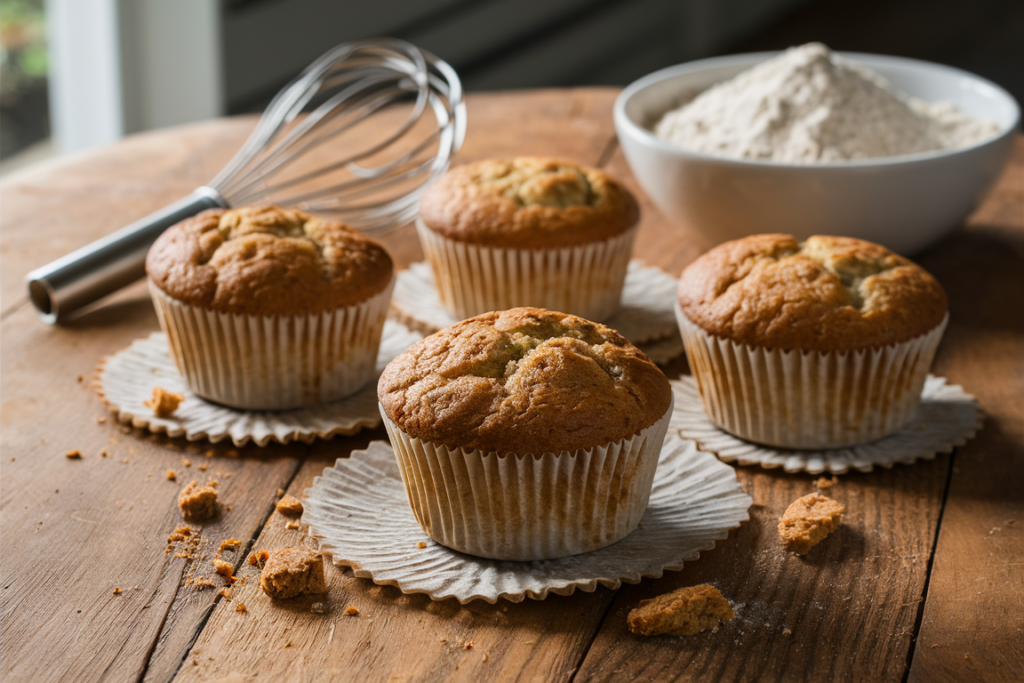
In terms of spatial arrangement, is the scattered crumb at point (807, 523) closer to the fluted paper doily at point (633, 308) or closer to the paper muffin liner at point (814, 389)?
the paper muffin liner at point (814, 389)

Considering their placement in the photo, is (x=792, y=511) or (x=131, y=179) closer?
(x=792, y=511)

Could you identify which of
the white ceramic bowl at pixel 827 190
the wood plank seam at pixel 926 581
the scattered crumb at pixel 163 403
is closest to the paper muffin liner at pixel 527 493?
the wood plank seam at pixel 926 581

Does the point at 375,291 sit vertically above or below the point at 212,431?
above

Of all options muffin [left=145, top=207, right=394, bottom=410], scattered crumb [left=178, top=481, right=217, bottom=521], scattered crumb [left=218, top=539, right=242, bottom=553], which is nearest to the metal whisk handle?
muffin [left=145, top=207, right=394, bottom=410]

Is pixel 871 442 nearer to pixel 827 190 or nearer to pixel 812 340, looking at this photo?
pixel 812 340

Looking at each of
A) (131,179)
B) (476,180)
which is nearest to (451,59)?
(131,179)

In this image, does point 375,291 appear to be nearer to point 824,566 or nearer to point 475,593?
point 475,593
